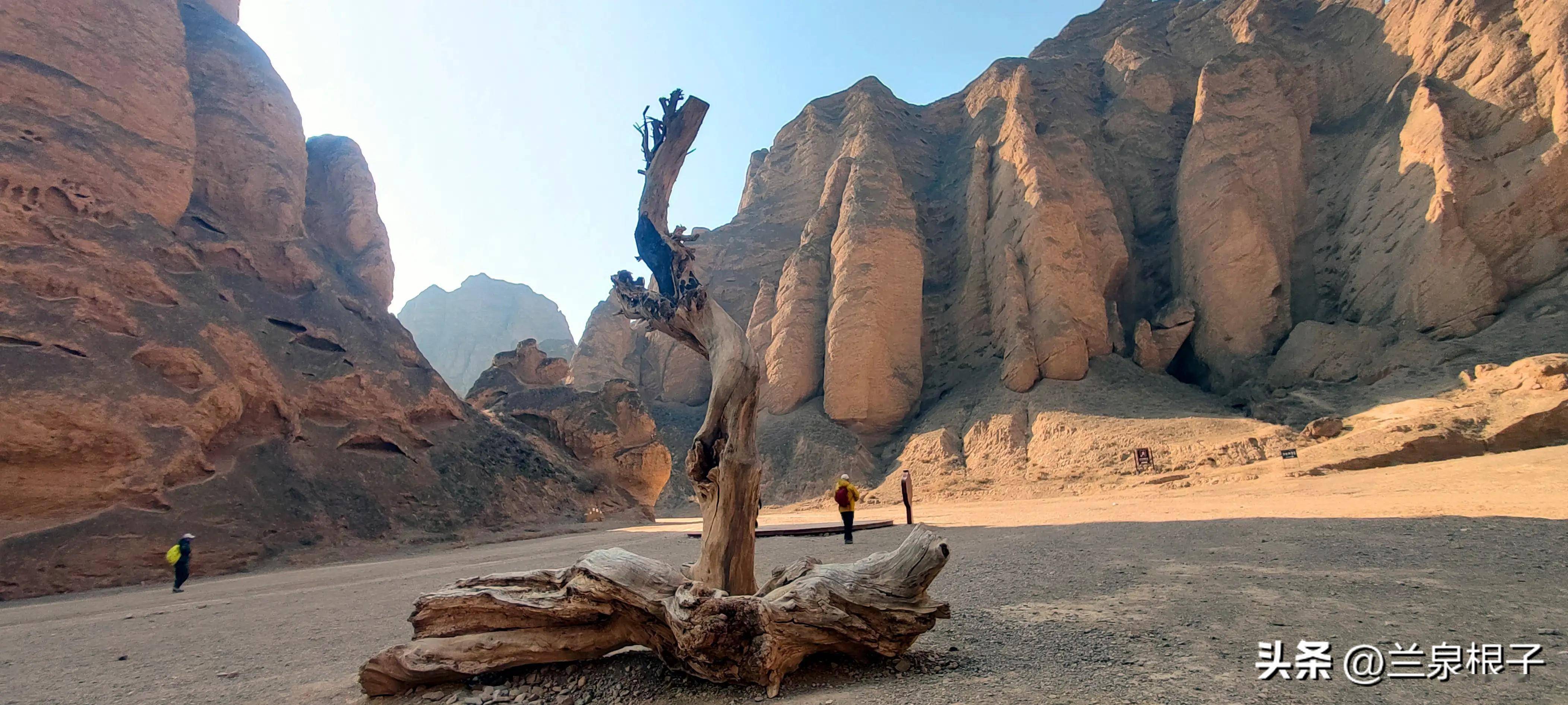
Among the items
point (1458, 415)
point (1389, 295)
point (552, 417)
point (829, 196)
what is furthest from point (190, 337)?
point (1389, 295)

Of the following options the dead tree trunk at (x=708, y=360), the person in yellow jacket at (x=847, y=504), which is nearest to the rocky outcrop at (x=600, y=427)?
the person in yellow jacket at (x=847, y=504)

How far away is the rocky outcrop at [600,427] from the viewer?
29.2 metres

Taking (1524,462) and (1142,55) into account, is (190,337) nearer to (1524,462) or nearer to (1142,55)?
(1524,462)

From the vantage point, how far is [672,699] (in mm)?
3596

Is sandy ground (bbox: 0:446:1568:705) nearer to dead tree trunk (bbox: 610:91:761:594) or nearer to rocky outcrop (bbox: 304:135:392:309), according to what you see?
dead tree trunk (bbox: 610:91:761:594)

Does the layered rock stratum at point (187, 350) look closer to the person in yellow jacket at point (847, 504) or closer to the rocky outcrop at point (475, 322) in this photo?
the person in yellow jacket at point (847, 504)

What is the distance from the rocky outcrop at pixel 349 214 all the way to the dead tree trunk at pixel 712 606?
92.1 feet

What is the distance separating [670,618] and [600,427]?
26886 mm

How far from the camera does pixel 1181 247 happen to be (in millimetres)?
31094

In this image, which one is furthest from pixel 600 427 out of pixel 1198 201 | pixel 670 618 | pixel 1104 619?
pixel 1198 201

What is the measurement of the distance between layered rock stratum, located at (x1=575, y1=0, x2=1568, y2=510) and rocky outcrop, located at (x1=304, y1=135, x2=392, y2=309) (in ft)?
59.4

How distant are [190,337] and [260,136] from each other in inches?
418

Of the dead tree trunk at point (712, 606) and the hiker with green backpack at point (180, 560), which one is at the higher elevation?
the dead tree trunk at point (712, 606)

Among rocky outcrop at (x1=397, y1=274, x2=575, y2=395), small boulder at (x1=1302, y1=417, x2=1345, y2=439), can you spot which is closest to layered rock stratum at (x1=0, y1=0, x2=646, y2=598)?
small boulder at (x1=1302, y1=417, x2=1345, y2=439)
